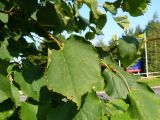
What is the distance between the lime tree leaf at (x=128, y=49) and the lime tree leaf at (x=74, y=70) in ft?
1.25

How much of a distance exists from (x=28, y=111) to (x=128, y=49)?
0.45m

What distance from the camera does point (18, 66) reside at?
1.33 m

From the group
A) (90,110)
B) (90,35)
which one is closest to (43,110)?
(90,110)

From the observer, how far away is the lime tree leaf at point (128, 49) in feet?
4.80

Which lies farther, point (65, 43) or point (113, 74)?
point (113, 74)

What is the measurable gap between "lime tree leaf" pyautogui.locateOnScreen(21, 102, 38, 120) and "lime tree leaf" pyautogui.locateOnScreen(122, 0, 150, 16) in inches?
17.2

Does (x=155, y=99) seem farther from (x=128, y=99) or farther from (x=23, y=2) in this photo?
(x=23, y=2)

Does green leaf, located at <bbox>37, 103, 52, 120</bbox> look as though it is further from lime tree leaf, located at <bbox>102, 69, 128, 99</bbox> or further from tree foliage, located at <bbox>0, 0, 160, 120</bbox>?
lime tree leaf, located at <bbox>102, 69, 128, 99</bbox>

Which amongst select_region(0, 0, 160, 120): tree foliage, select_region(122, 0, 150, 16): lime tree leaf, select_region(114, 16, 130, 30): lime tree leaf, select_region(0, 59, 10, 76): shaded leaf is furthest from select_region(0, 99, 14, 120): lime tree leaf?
select_region(114, 16, 130, 30): lime tree leaf

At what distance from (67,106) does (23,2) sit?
1.60 feet

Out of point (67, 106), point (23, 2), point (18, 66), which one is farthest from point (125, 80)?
point (23, 2)

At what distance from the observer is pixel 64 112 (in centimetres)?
108

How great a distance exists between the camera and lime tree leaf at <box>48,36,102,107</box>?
0.99m

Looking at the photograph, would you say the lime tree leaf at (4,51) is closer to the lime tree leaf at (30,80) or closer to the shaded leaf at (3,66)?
the shaded leaf at (3,66)
